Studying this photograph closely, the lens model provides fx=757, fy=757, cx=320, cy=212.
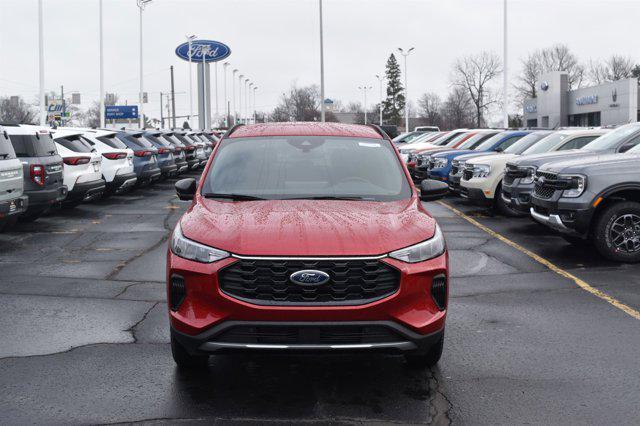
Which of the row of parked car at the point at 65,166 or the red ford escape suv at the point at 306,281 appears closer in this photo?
the red ford escape suv at the point at 306,281

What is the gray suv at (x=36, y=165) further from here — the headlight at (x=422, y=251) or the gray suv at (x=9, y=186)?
the headlight at (x=422, y=251)

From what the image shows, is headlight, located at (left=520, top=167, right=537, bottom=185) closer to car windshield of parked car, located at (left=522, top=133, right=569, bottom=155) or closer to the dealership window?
car windshield of parked car, located at (left=522, top=133, right=569, bottom=155)

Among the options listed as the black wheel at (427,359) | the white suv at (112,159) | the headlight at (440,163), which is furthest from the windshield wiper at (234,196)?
the headlight at (440,163)

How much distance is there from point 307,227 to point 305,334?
666mm

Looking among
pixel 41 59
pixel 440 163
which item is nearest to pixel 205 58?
pixel 41 59

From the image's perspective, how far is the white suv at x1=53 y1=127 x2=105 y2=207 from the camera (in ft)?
48.6

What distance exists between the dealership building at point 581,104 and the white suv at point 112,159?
4109 cm

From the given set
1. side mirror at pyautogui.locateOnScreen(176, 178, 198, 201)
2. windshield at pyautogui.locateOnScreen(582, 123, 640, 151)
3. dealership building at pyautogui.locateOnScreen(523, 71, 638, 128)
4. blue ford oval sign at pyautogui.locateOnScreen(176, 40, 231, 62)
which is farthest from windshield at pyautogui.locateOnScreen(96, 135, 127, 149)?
blue ford oval sign at pyautogui.locateOnScreen(176, 40, 231, 62)

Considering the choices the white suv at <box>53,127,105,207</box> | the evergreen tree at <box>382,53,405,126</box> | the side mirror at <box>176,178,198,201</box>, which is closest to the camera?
the side mirror at <box>176,178,198,201</box>

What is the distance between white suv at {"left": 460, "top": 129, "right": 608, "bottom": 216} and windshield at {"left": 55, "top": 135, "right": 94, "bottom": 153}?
7.67 m

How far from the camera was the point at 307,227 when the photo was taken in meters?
4.59

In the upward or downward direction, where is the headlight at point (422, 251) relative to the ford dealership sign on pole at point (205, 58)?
downward

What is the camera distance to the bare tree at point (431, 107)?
4641 inches

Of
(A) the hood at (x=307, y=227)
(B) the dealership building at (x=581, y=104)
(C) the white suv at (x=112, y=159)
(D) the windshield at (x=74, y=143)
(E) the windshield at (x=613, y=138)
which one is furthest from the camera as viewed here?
(B) the dealership building at (x=581, y=104)
